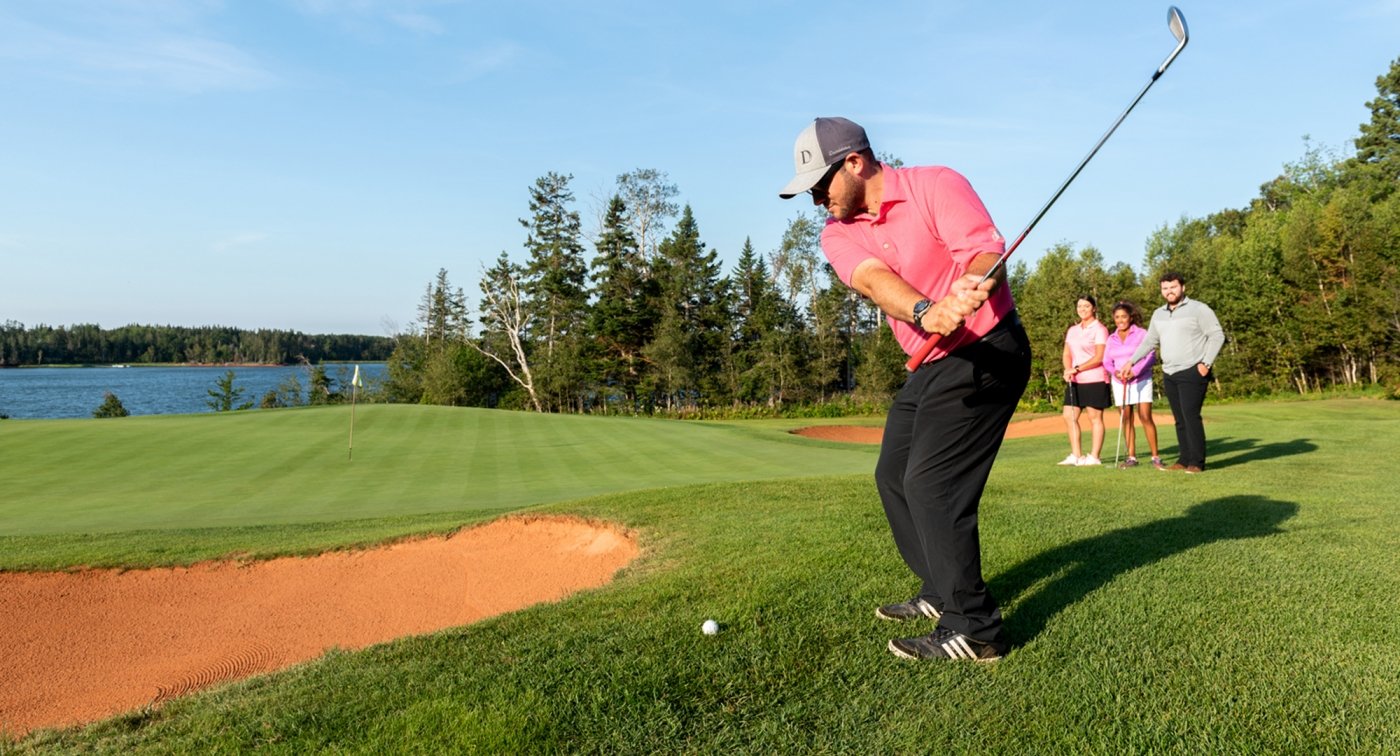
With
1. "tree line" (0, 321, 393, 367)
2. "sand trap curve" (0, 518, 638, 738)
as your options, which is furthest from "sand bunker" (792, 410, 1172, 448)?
"tree line" (0, 321, 393, 367)

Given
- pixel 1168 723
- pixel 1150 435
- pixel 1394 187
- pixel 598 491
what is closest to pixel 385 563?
pixel 598 491

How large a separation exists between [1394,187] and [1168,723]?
2194 inches

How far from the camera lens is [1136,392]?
10.5 metres

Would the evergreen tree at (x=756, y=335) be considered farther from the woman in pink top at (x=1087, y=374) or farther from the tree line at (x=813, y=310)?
the woman in pink top at (x=1087, y=374)

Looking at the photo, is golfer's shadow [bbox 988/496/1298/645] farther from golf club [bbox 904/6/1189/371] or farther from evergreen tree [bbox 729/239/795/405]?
evergreen tree [bbox 729/239/795/405]

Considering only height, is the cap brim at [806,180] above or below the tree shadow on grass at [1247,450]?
above

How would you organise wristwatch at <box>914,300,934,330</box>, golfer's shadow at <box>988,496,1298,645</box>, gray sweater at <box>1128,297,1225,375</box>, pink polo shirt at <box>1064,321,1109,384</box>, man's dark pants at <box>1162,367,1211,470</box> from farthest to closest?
pink polo shirt at <box>1064,321,1109,384</box> → gray sweater at <box>1128,297,1225,375</box> → man's dark pants at <box>1162,367,1211,470</box> → golfer's shadow at <box>988,496,1298,645</box> → wristwatch at <box>914,300,934,330</box>

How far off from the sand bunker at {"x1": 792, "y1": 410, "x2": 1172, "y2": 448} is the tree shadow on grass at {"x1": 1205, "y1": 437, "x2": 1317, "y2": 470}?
30.5ft

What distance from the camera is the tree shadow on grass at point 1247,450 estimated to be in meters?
10.3

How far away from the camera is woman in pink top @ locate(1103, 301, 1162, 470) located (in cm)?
1031

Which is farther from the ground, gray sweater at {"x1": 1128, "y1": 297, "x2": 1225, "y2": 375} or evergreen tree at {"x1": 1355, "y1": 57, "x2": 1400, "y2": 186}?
evergreen tree at {"x1": 1355, "y1": 57, "x2": 1400, "y2": 186}

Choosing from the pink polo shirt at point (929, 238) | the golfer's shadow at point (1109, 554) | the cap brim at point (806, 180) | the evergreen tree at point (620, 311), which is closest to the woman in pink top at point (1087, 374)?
the golfer's shadow at point (1109, 554)

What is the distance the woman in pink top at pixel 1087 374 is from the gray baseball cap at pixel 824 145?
8.03 meters

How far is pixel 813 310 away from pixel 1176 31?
45.7 meters
